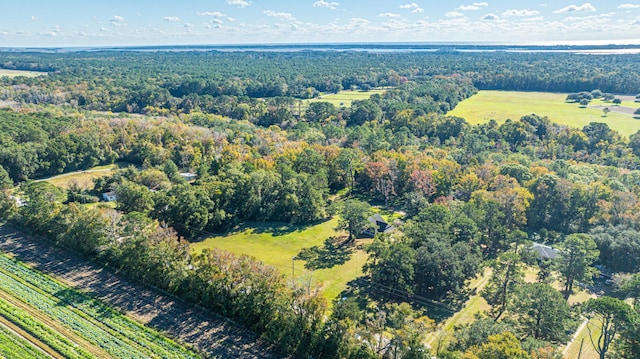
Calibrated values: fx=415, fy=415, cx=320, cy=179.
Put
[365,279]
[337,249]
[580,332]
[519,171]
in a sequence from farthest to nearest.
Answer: [519,171] → [337,249] → [365,279] → [580,332]

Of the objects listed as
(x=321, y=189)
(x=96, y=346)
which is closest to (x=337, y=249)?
(x=321, y=189)

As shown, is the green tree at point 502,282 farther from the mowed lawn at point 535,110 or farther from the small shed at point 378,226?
the mowed lawn at point 535,110

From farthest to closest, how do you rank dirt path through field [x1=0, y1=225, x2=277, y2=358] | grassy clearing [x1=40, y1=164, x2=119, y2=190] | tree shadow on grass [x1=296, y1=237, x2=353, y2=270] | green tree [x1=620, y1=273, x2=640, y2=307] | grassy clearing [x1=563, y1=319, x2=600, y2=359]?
1. grassy clearing [x1=40, y1=164, x2=119, y2=190]
2. tree shadow on grass [x1=296, y1=237, x2=353, y2=270]
3. green tree [x1=620, y1=273, x2=640, y2=307]
4. dirt path through field [x1=0, y1=225, x2=277, y2=358]
5. grassy clearing [x1=563, y1=319, x2=600, y2=359]

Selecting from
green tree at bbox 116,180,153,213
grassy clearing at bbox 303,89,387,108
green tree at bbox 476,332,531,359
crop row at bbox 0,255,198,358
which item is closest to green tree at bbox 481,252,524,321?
green tree at bbox 476,332,531,359

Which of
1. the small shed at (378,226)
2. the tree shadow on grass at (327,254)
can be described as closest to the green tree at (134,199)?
the tree shadow on grass at (327,254)

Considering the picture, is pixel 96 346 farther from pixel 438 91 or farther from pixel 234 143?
pixel 438 91

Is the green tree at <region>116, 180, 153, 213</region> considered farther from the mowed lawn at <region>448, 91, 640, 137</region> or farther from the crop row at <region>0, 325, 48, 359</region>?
the mowed lawn at <region>448, 91, 640, 137</region>
